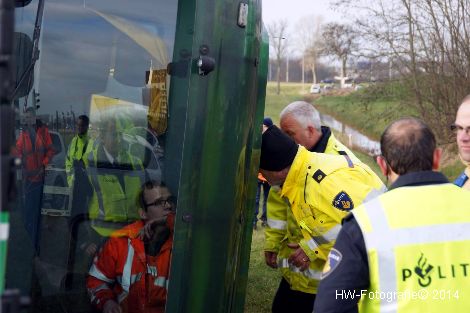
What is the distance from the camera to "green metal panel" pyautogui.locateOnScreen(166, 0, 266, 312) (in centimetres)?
275

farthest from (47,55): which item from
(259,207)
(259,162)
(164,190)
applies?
(259,207)

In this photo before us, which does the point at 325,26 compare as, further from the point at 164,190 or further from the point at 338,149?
the point at 164,190

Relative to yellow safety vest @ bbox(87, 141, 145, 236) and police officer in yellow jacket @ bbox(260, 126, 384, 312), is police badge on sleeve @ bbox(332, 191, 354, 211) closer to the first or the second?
police officer in yellow jacket @ bbox(260, 126, 384, 312)

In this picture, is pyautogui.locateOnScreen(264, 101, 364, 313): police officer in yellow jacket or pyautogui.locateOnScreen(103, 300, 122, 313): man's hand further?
pyautogui.locateOnScreen(264, 101, 364, 313): police officer in yellow jacket

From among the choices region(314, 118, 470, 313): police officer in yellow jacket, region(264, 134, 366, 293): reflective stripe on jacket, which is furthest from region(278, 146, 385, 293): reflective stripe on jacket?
region(314, 118, 470, 313): police officer in yellow jacket

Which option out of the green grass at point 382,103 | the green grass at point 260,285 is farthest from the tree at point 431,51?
the green grass at point 260,285

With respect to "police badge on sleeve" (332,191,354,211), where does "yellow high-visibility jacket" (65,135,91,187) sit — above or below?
above

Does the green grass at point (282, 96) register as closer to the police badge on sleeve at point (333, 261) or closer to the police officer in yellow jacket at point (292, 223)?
the police officer in yellow jacket at point (292, 223)

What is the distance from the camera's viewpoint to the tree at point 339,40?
17922 millimetres

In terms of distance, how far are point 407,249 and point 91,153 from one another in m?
1.41

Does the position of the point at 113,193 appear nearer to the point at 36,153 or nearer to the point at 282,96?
the point at 36,153

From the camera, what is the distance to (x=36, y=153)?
2557 mm

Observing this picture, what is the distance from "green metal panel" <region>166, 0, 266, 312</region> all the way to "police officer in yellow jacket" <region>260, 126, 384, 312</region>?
288 mm

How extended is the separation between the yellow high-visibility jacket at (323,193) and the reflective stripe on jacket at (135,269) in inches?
32.6
